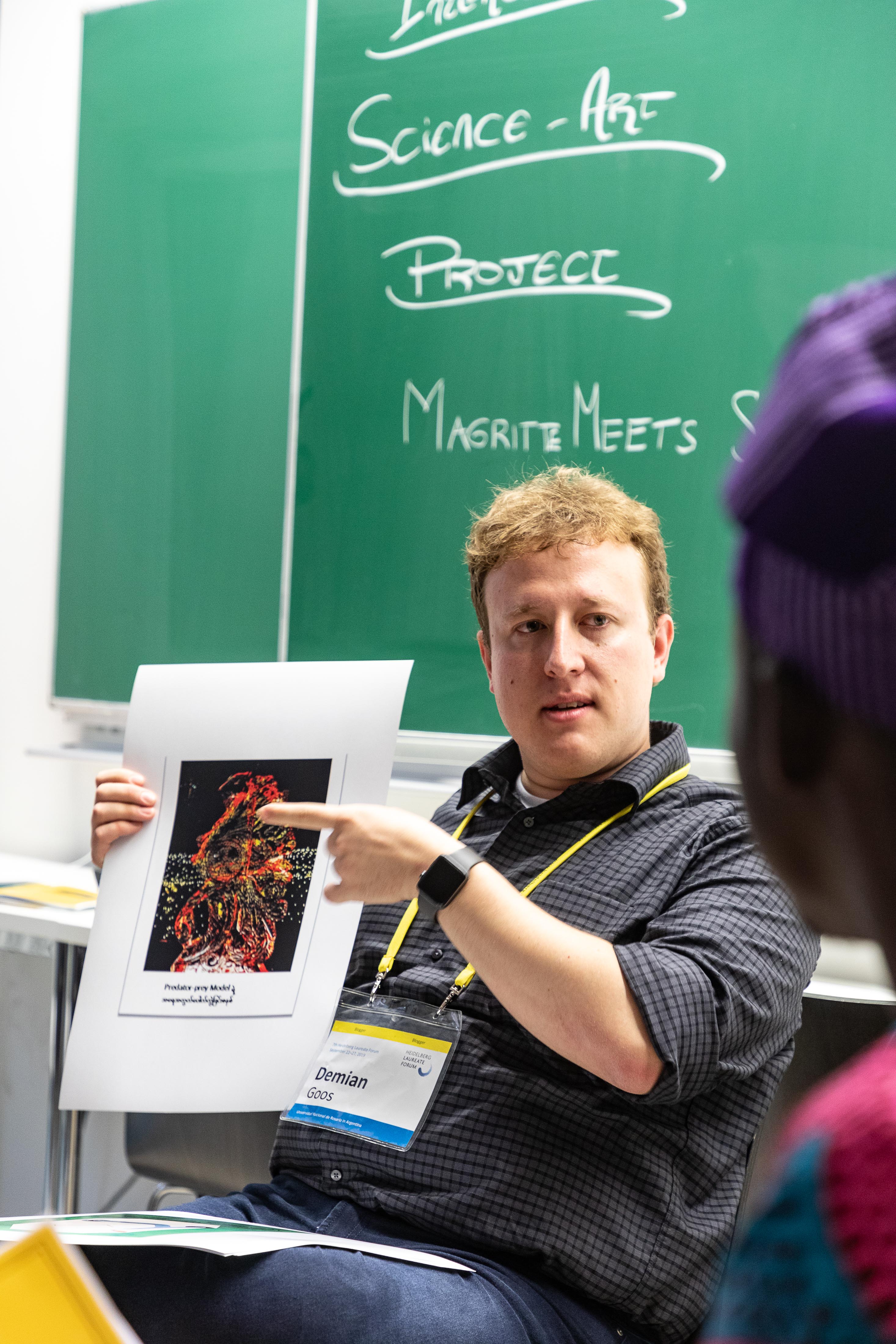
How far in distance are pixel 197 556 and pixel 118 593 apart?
0.78 feet

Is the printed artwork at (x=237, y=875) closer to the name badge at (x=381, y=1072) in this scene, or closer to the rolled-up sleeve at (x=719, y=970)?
the name badge at (x=381, y=1072)

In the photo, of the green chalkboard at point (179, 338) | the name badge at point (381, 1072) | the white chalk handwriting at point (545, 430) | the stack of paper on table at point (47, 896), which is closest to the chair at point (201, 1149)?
the stack of paper on table at point (47, 896)

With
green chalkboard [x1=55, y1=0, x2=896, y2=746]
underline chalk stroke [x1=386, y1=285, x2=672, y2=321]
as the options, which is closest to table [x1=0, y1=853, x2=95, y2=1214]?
green chalkboard [x1=55, y1=0, x2=896, y2=746]

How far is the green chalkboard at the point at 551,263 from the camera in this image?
1898 millimetres

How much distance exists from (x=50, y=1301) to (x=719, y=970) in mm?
786

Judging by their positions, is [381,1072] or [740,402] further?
[740,402]

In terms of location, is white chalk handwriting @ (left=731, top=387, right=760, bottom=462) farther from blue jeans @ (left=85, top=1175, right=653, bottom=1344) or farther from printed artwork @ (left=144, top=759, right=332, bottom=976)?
blue jeans @ (left=85, top=1175, right=653, bottom=1344)

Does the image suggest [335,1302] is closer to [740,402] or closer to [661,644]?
[661,644]

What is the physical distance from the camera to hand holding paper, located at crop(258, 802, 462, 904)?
1.23 m

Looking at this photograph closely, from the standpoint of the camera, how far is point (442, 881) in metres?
1.20

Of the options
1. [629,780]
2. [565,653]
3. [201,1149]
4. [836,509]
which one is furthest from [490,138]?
[836,509]

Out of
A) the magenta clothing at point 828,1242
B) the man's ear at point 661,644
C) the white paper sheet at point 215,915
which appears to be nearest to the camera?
the magenta clothing at point 828,1242

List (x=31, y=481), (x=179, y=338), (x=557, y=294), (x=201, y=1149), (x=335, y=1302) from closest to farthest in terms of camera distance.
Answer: (x=335, y=1302), (x=201, y=1149), (x=557, y=294), (x=179, y=338), (x=31, y=481)

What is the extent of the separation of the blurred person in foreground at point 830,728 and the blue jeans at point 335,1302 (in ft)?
2.79
